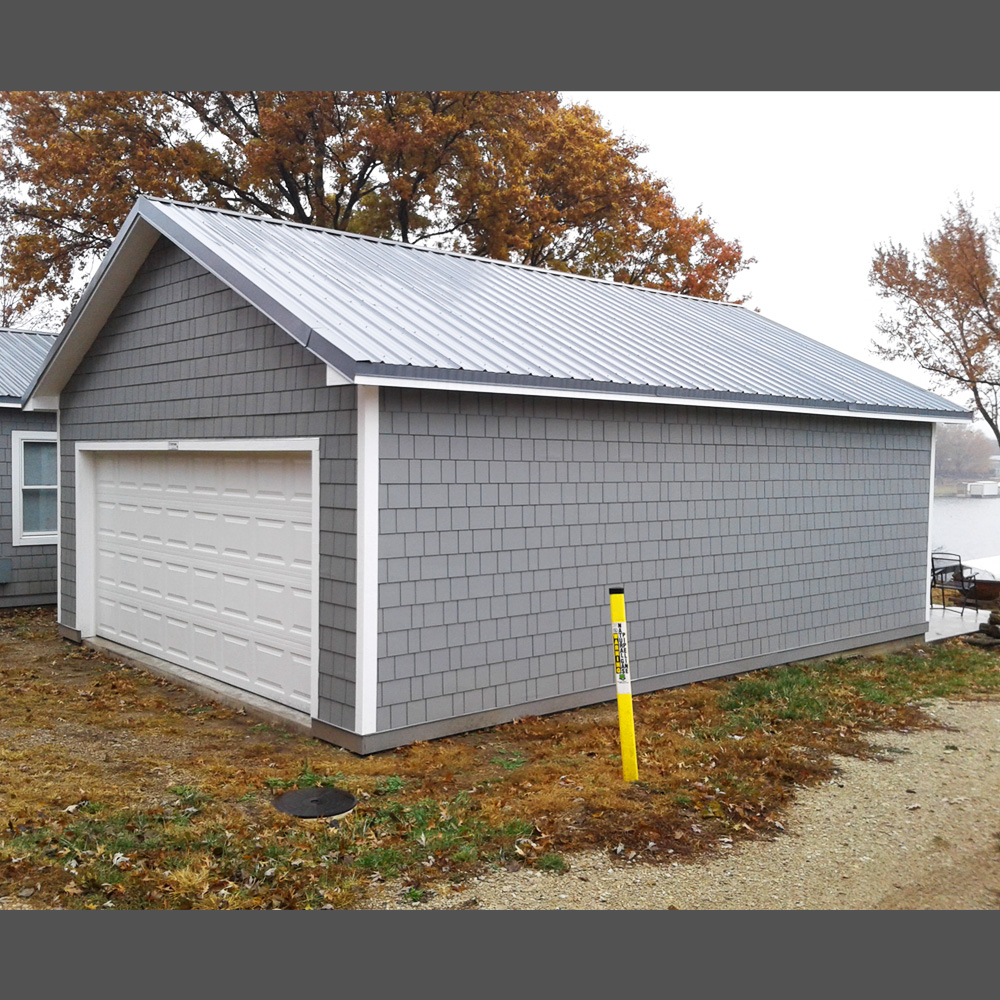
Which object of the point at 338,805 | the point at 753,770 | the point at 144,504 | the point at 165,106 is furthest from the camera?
the point at 165,106

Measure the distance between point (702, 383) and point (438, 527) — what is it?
337 centimetres

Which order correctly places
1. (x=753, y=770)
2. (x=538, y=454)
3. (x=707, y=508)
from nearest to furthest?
1. (x=753, y=770)
2. (x=538, y=454)
3. (x=707, y=508)

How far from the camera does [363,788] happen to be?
666cm

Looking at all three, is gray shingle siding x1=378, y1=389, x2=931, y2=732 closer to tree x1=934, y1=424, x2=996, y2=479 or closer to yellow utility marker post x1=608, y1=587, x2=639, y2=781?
yellow utility marker post x1=608, y1=587, x2=639, y2=781

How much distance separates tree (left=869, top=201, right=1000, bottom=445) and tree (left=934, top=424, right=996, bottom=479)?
3.02 feet

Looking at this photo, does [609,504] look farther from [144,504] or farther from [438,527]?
[144,504]

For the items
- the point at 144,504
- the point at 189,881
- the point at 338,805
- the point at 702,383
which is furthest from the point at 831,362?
the point at 189,881

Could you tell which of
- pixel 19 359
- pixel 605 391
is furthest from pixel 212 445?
pixel 19 359

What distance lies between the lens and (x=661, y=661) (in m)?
9.80

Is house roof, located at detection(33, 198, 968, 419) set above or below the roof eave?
above

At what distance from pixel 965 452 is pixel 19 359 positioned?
1715 centimetres

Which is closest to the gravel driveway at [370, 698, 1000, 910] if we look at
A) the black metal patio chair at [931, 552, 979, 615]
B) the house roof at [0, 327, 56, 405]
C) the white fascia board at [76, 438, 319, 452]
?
the white fascia board at [76, 438, 319, 452]

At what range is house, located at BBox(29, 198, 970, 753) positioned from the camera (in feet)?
25.5

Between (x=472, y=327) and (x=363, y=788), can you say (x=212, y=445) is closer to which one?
(x=472, y=327)
